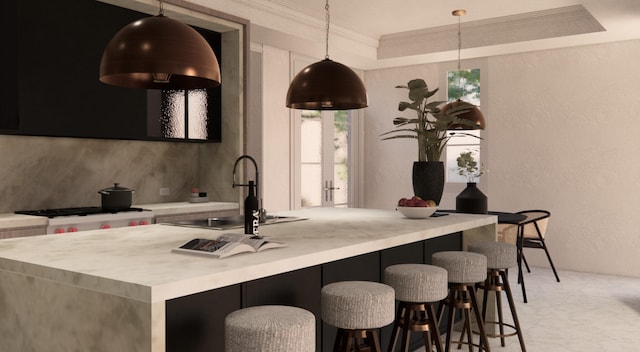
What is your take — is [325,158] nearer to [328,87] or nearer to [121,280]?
[328,87]

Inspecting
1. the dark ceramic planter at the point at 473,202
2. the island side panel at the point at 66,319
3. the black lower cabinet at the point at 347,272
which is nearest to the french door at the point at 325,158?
the dark ceramic planter at the point at 473,202

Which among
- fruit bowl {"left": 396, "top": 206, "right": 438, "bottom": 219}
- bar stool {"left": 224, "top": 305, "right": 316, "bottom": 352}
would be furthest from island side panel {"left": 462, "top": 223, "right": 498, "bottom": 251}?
bar stool {"left": 224, "top": 305, "right": 316, "bottom": 352}

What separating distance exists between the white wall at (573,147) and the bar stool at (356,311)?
4.81 metres

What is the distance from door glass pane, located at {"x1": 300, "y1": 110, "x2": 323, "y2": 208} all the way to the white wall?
5.71ft

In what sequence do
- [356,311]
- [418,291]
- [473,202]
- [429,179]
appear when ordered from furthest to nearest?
1. [473,202]
2. [429,179]
3. [418,291]
4. [356,311]

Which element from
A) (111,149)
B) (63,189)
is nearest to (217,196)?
(111,149)

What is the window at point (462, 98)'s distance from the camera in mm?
7160

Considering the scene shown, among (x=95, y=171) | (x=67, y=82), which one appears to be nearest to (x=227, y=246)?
(x=67, y=82)

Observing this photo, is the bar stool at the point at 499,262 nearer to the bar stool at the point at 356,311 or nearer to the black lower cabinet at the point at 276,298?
the black lower cabinet at the point at 276,298

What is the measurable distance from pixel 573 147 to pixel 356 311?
Result: 505 cm

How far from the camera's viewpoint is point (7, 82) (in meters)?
4.10

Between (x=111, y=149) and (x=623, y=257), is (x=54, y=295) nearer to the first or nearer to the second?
(x=111, y=149)

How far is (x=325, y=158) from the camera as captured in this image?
7.40 meters

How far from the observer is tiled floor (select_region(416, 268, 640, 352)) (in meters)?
3.91
